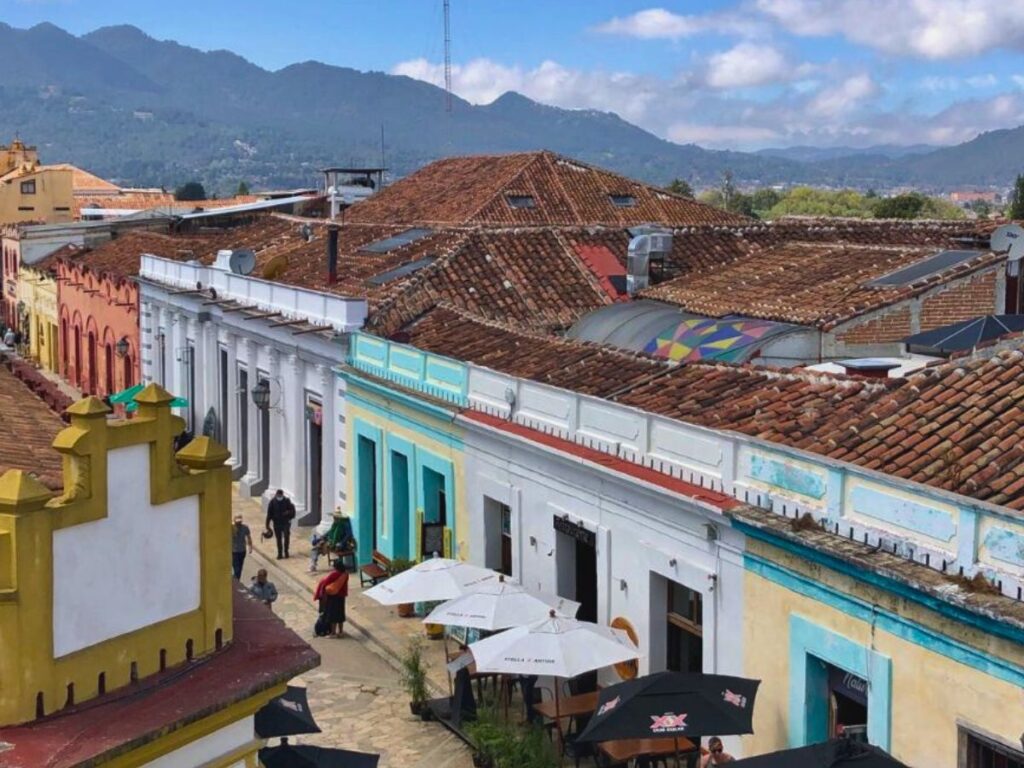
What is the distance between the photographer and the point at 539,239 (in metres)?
25.6

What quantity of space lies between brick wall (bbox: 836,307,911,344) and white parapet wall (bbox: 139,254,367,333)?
7360 mm

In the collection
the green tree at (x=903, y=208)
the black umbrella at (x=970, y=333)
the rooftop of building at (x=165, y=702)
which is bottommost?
the rooftop of building at (x=165, y=702)

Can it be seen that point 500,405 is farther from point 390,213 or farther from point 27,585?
point 390,213

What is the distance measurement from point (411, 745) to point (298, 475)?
10.4m

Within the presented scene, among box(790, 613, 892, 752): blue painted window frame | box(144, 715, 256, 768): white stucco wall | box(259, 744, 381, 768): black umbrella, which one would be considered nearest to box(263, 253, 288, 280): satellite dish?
box(790, 613, 892, 752): blue painted window frame

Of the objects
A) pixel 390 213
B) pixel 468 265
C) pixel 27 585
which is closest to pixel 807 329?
pixel 468 265

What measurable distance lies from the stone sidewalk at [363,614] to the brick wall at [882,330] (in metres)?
7.20

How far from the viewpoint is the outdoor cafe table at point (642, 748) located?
1247cm

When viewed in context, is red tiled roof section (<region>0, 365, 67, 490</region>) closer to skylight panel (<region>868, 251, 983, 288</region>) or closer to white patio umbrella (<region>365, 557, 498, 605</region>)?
white patio umbrella (<region>365, 557, 498, 605</region>)

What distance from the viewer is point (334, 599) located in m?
17.9

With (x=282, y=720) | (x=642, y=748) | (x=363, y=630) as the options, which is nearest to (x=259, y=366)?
(x=363, y=630)

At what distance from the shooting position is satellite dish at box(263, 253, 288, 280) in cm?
2745

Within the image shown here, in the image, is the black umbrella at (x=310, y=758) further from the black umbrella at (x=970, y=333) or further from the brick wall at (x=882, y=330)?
the brick wall at (x=882, y=330)

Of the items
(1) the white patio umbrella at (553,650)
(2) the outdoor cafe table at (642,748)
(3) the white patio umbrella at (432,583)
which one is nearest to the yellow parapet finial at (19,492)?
(1) the white patio umbrella at (553,650)
